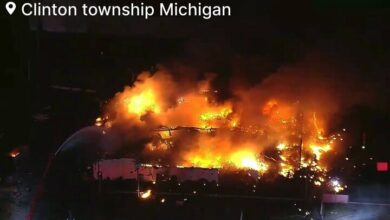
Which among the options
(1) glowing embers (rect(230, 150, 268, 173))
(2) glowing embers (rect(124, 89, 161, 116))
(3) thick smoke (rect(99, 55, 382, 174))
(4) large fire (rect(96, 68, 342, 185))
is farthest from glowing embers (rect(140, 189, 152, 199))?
(2) glowing embers (rect(124, 89, 161, 116))

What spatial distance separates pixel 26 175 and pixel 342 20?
10.3 metres

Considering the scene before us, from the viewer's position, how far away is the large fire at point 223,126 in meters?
11.7

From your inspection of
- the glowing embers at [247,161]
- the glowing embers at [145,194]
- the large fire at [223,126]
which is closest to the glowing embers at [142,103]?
the large fire at [223,126]

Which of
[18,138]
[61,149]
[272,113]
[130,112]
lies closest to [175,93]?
[130,112]

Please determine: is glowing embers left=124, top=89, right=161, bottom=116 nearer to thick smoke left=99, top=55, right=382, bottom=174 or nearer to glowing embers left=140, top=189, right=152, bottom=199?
thick smoke left=99, top=55, right=382, bottom=174

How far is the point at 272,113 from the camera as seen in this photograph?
14.1m

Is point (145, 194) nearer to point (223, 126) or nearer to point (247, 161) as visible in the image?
point (247, 161)

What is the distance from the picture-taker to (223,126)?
13430 mm

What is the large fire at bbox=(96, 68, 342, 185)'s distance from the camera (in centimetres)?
1167

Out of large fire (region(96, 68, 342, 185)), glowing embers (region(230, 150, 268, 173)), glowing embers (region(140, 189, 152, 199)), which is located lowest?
glowing embers (region(140, 189, 152, 199))

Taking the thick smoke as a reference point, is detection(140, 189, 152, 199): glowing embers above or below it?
below

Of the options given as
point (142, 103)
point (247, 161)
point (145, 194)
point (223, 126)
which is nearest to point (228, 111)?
point (223, 126)

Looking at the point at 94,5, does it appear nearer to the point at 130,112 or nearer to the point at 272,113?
the point at 130,112

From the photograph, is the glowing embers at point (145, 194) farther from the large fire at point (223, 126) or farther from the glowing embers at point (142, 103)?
the glowing embers at point (142, 103)
